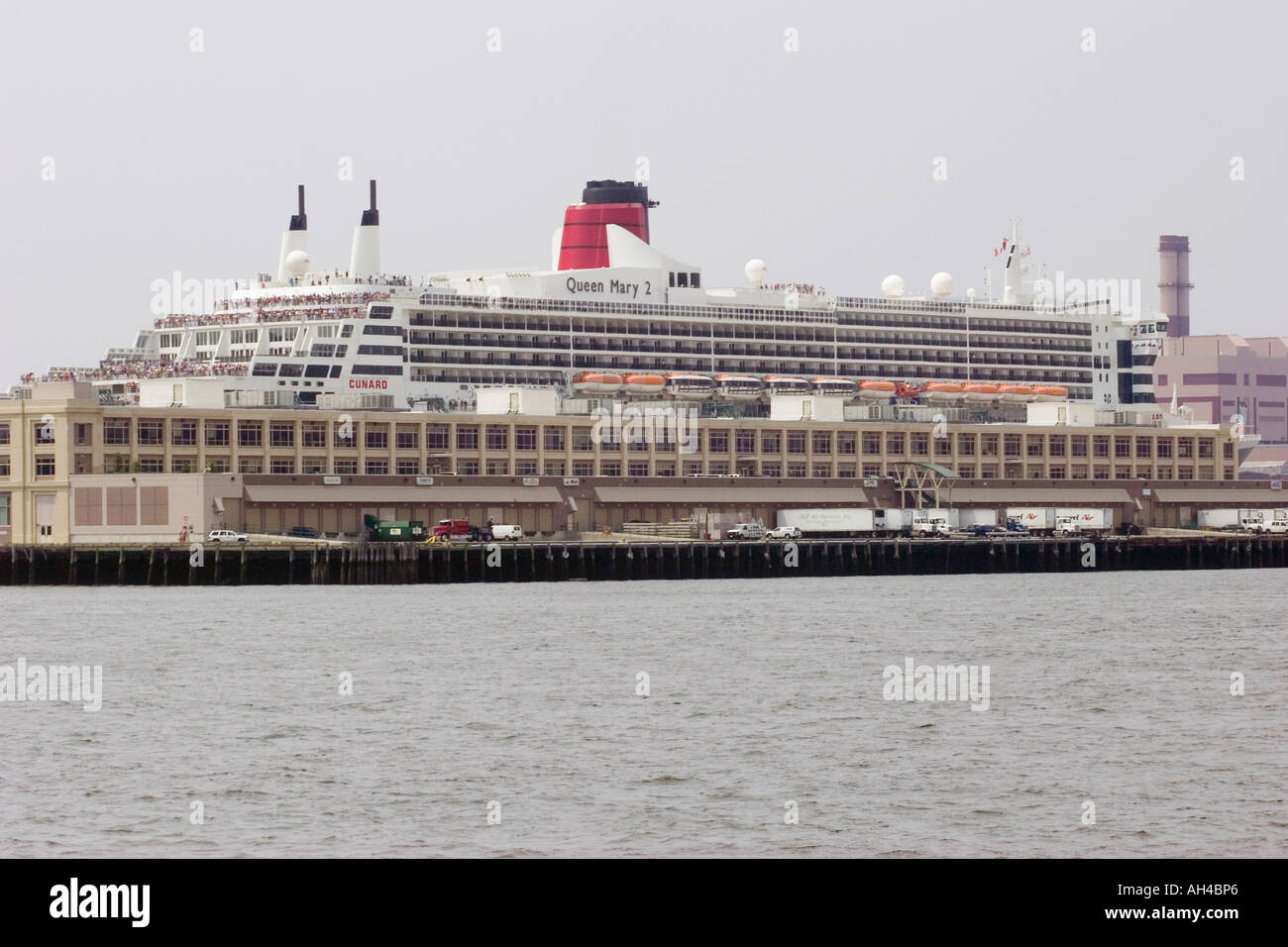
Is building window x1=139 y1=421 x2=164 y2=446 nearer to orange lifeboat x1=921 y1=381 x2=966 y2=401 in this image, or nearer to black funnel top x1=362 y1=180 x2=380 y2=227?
black funnel top x1=362 y1=180 x2=380 y2=227

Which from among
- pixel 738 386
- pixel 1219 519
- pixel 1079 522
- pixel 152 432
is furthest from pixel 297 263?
pixel 1219 519

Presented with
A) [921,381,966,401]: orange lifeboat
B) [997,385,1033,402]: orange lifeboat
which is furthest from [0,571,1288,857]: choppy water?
[997,385,1033,402]: orange lifeboat

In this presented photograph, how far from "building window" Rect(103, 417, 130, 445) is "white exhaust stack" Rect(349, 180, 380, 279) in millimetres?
20210

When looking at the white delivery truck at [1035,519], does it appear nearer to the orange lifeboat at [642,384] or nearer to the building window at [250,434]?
the orange lifeboat at [642,384]

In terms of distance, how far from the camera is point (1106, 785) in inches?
1353

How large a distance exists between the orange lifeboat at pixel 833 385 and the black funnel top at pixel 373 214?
27429 millimetres

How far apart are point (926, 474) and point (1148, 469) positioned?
708 inches

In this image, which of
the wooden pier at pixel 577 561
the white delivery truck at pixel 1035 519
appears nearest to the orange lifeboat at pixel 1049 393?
the white delivery truck at pixel 1035 519

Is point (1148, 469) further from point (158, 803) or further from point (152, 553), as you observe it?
point (158, 803)

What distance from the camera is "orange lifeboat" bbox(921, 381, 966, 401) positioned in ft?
433

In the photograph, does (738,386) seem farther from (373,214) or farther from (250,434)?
(250,434)

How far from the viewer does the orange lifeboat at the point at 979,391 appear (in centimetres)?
13362
